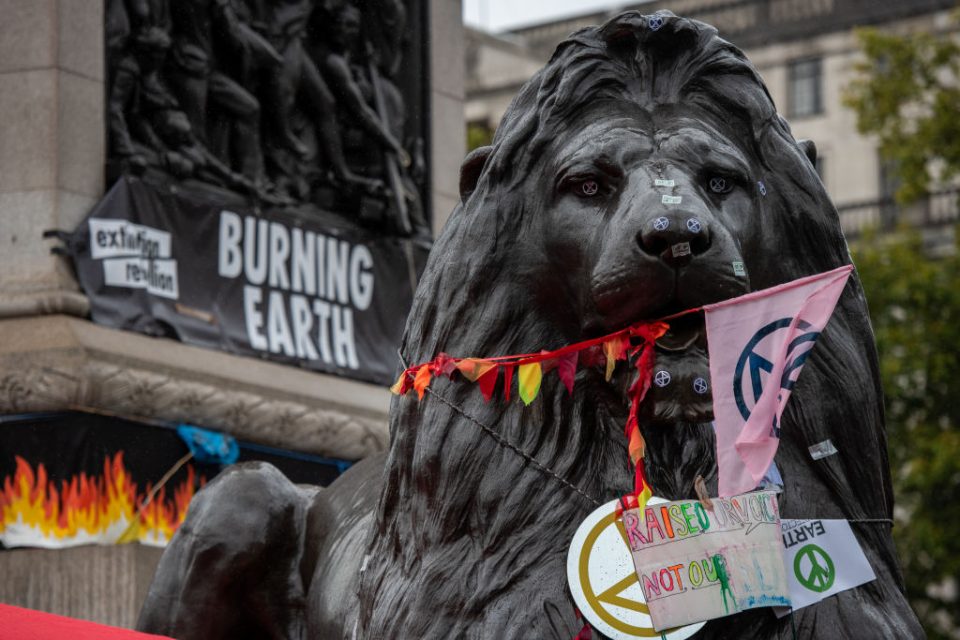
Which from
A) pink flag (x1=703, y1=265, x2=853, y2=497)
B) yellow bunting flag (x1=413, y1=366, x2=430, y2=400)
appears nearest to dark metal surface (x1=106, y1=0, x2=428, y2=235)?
yellow bunting flag (x1=413, y1=366, x2=430, y2=400)

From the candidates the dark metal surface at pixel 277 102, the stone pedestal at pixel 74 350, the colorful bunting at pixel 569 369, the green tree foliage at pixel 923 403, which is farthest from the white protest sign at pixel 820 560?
the green tree foliage at pixel 923 403

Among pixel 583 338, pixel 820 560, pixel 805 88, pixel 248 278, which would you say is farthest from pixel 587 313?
pixel 805 88

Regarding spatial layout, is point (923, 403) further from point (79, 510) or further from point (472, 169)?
point (472, 169)

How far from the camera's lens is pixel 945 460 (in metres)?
28.0

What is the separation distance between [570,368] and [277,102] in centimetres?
662

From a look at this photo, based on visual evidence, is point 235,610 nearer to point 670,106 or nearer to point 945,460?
point 670,106

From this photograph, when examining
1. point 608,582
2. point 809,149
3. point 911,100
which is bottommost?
point 608,582

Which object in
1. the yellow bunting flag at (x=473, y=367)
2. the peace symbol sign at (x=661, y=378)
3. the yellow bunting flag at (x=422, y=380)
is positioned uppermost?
the peace symbol sign at (x=661, y=378)

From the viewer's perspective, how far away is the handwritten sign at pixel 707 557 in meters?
5.41

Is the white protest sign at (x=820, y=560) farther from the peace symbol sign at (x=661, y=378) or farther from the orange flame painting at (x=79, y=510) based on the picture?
the orange flame painting at (x=79, y=510)

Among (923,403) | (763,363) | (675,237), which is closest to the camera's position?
(675,237)

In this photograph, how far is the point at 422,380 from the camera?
5695mm

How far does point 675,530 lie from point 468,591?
53 centimetres

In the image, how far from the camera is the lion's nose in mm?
5078
